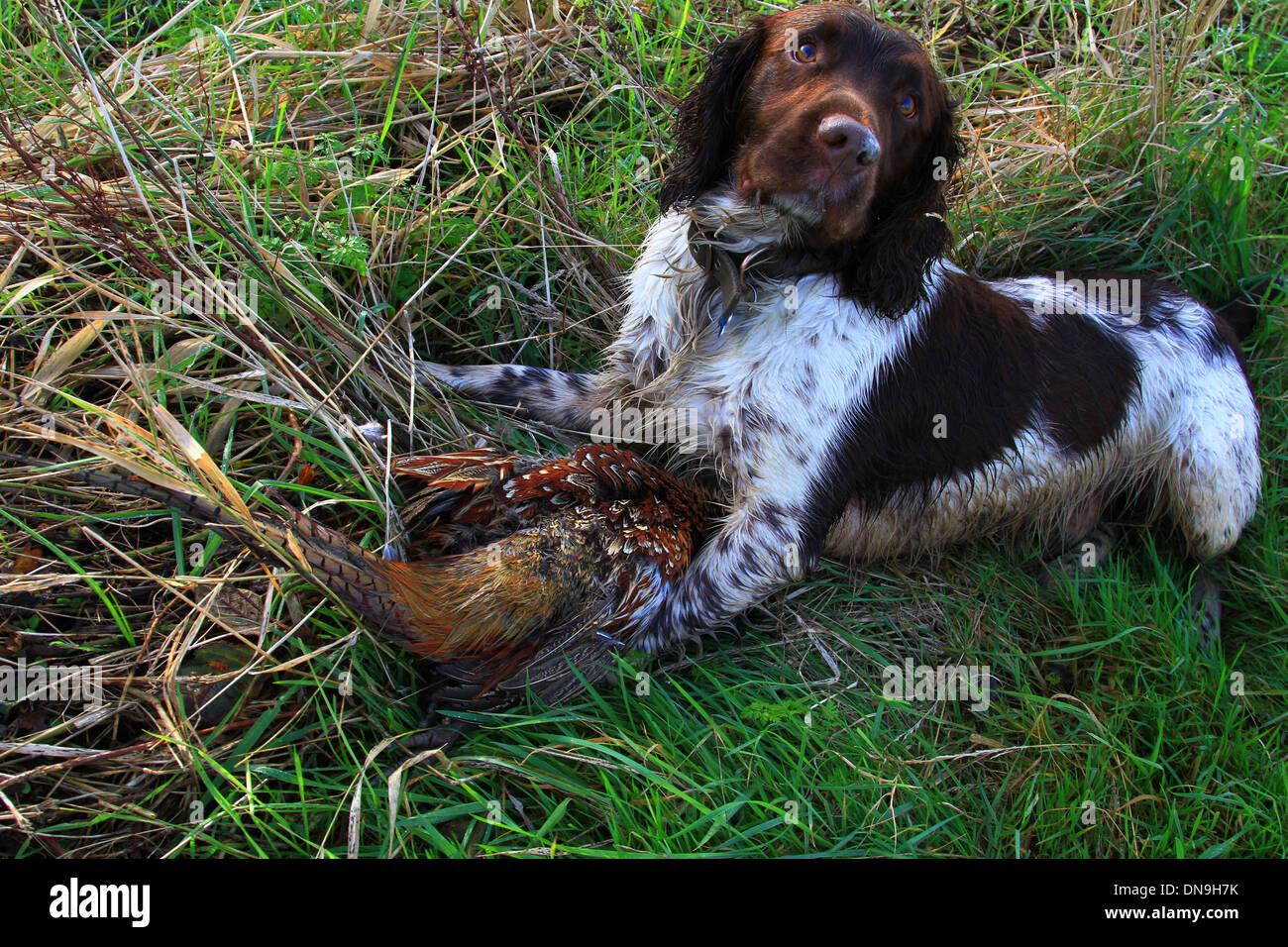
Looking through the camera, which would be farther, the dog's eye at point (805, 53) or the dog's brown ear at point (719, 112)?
the dog's brown ear at point (719, 112)

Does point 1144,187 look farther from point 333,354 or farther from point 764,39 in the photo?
point 333,354

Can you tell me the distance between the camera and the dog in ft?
8.07

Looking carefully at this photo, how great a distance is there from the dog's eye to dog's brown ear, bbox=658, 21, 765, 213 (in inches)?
6.1

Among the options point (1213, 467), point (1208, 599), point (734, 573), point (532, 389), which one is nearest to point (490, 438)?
point (532, 389)

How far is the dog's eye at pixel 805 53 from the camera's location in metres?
2.46

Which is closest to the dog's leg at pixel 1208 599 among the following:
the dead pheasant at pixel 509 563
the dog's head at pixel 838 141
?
the dog's head at pixel 838 141

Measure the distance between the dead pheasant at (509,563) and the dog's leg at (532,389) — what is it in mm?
566

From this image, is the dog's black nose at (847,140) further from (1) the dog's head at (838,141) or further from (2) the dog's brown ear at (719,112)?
(2) the dog's brown ear at (719,112)

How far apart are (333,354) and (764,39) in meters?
1.63

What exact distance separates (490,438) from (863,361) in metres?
1.23

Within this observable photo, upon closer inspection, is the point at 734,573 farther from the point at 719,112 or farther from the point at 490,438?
the point at 719,112

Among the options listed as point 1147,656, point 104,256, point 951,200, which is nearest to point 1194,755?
point 1147,656

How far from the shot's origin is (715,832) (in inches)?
89.4

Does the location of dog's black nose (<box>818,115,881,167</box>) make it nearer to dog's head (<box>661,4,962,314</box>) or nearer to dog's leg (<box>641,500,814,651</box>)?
dog's head (<box>661,4,962,314</box>)
